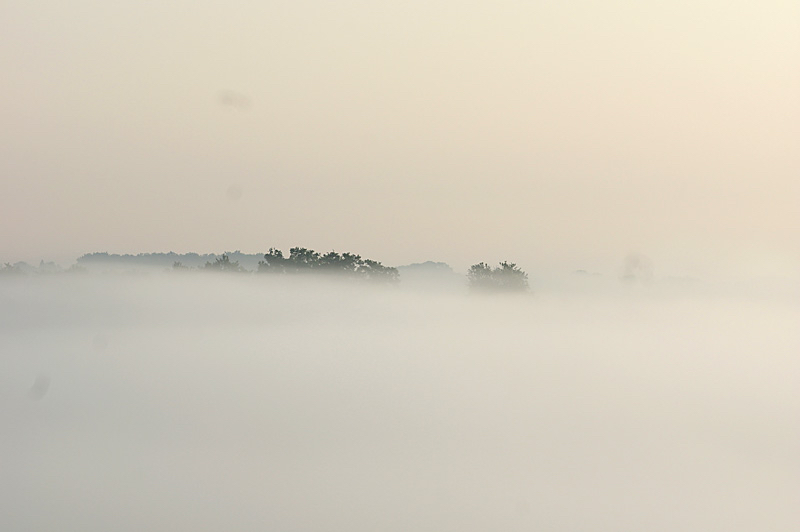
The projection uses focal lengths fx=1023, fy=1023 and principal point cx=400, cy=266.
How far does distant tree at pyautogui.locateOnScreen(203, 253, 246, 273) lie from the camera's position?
112125 mm

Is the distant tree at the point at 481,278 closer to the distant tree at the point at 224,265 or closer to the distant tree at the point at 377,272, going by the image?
the distant tree at the point at 377,272

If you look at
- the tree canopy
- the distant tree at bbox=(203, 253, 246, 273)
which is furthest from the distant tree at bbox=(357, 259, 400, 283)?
the distant tree at bbox=(203, 253, 246, 273)

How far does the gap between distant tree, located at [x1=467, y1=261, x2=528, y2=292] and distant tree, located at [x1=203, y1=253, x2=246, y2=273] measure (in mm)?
25713

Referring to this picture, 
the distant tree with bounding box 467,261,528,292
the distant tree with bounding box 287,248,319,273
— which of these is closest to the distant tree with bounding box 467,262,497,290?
the distant tree with bounding box 467,261,528,292

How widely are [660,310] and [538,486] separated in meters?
68.0

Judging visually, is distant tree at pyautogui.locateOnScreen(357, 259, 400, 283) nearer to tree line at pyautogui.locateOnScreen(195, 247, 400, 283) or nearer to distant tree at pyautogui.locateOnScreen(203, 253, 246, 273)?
tree line at pyautogui.locateOnScreen(195, 247, 400, 283)

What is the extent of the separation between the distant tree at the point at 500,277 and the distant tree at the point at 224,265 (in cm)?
2571

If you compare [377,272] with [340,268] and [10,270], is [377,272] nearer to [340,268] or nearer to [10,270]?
[340,268]

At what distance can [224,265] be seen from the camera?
114 meters

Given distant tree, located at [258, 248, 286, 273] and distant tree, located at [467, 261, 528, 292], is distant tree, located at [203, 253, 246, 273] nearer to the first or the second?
distant tree, located at [258, 248, 286, 273]

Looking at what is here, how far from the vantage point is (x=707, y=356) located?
149 meters

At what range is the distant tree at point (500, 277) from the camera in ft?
363

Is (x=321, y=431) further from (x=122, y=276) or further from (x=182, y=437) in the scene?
(x=122, y=276)

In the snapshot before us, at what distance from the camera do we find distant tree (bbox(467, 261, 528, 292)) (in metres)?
111
